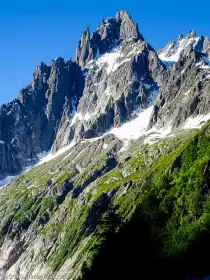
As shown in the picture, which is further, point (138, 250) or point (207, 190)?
point (207, 190)

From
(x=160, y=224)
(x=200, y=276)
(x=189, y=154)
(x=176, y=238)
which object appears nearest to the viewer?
(x=200, y=276)

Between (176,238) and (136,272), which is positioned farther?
(176,238)

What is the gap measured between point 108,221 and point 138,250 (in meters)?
14.3

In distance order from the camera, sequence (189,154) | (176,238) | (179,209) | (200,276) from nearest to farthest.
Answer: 1. (200,276)
2. (176,238)
3. (179,209)
4. (189,154)

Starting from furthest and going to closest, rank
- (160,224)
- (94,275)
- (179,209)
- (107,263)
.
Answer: (179,209) < (160,224) < (94,275) < (107,263)

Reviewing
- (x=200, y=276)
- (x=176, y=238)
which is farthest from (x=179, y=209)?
(x=200, y=276)

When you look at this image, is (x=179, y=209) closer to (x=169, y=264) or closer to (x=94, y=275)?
(x=94, y=275)

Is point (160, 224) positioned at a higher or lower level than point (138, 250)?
lower

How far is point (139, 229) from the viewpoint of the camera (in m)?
79.0

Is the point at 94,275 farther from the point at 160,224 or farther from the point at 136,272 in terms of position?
the point at 160,224

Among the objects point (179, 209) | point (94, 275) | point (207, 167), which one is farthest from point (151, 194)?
point (94, 275)

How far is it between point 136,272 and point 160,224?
51499mm

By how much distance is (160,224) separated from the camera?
123500 millimetres

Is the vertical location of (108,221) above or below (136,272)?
above
